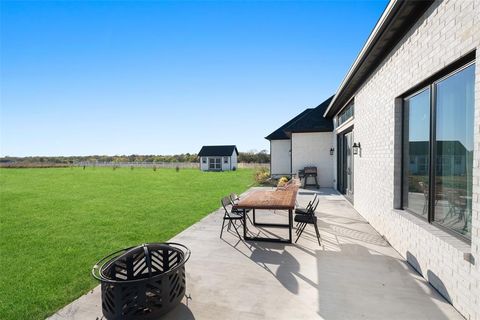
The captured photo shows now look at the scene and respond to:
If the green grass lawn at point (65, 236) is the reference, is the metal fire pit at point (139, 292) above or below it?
above

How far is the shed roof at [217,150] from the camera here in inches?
1326

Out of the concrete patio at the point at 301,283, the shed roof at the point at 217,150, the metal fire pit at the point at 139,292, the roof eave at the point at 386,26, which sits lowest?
the concrete patio at the point at 301,283

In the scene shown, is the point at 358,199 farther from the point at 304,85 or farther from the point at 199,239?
the point at 304,85

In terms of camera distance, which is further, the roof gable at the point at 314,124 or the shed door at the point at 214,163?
the shed door at the point at 214,163

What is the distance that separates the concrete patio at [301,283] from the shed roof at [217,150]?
93.6ft

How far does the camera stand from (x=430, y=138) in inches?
138

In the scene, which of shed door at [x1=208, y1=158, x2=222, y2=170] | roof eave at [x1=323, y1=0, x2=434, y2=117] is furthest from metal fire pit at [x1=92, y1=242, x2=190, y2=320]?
shed door at [x1=208, y1=158, x2=222, y2=170]

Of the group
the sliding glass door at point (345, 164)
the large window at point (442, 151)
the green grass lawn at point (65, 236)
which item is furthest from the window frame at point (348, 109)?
the green grass lawn at point (65, 236)

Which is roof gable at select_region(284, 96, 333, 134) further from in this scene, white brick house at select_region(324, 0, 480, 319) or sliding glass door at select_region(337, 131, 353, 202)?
white brick house at select_region(324, 0, 480, 319)

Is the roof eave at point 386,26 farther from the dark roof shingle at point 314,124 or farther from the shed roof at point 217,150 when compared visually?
the shed roof at point 217,150

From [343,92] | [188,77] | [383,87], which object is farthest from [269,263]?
[188,77]

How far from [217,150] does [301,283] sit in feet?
104

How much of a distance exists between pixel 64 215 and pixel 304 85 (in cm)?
1394

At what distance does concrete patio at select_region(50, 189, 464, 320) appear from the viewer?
2668 millimetres
